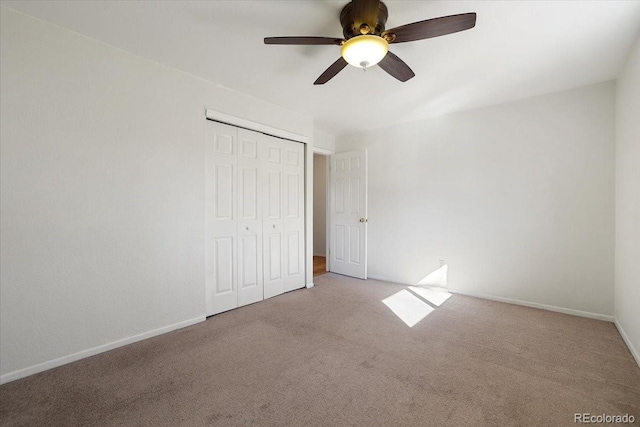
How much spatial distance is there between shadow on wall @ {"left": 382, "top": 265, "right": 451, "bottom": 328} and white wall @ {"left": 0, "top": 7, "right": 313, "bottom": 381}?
7.35 feet

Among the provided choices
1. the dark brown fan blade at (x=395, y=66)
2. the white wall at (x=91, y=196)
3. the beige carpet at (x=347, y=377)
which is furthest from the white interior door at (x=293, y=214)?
the dark brown fan blade at (x=395, y=66)

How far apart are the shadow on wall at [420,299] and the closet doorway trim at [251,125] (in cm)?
256

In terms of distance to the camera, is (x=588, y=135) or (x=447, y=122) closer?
(x=588, y=135)

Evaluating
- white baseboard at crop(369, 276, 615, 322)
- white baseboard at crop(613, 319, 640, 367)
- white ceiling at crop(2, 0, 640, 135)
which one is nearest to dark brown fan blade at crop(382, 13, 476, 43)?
white ceiling at crop(2, 0, 640, 135)

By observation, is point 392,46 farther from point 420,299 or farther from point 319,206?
point 319,206

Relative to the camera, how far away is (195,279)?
9.37 feet

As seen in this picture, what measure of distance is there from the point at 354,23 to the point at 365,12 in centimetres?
10

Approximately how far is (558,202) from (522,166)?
0.56 meters

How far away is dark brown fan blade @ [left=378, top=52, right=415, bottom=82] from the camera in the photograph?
6.62 feet

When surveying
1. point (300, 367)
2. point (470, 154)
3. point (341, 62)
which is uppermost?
point (341, 62)

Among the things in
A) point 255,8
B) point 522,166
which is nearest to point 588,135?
point 522,166

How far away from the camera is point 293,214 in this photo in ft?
13.1

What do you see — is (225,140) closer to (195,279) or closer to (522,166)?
(195,279)

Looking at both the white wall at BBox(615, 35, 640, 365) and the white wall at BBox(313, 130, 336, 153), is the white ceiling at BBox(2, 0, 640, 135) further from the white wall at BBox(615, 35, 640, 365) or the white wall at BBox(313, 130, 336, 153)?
the white wall at BBox(313, 130, 336, 153)
